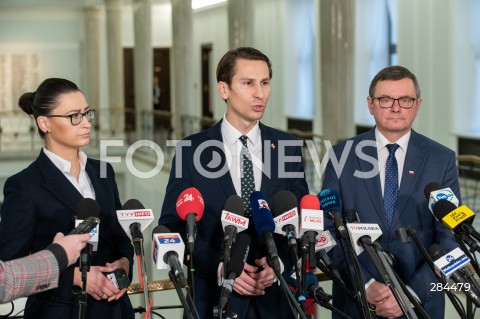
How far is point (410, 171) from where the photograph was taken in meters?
3.05

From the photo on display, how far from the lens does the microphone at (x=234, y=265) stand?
7.33ft

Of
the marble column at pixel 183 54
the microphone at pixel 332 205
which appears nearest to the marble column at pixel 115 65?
the marble column at pixel 183 54

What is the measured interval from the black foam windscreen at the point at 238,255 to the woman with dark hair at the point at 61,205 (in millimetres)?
565

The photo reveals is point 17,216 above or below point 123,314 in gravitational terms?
above

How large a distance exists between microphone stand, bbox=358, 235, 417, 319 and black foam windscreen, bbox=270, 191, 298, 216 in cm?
25

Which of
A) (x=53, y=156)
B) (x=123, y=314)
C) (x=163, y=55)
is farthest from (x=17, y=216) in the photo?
(x=163, y=55)

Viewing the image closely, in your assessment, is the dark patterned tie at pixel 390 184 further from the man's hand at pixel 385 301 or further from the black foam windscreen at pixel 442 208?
the black foam windscreen at pixel 442 208

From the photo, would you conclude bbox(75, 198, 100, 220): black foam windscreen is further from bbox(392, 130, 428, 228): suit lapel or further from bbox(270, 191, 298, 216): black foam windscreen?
bbox(392, 130, 428, 228): suit lapel

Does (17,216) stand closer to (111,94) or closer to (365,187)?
(365,187)

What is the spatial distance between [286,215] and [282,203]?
3.1 inches

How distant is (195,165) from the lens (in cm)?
296

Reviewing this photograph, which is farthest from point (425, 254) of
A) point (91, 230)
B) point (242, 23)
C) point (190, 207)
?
point (242, 23)

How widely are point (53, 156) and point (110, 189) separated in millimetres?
253

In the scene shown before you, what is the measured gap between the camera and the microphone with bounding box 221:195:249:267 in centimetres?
230
